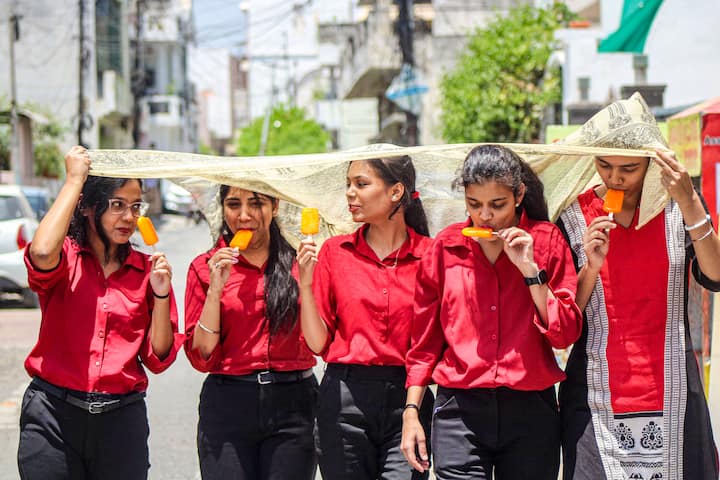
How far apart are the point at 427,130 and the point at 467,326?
24569 mm

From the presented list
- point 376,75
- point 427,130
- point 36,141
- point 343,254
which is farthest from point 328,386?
point 36,141

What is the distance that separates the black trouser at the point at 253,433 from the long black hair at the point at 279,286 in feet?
0.88

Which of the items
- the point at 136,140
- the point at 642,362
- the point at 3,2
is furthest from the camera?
the point at 136,140

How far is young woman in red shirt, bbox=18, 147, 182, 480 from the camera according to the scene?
3.71 meters

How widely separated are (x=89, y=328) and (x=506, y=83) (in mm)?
15980

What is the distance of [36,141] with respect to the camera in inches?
1335

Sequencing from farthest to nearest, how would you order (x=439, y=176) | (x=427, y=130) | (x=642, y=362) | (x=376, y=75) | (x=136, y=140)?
1. (x=136, y=140)
2. (x=376, y=75)
3. (x=427, y=130)
4. (x=439, y=176)
5. (x=642, y=362)

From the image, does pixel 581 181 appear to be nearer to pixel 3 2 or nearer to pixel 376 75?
pixel 376 75

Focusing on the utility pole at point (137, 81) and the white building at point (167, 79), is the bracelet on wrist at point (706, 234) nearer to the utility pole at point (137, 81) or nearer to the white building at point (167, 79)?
the utility pole at point (137, 81)

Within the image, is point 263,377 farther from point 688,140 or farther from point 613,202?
point 688,140

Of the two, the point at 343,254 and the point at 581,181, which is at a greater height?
the point at 581,181

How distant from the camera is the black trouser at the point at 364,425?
12.4ft

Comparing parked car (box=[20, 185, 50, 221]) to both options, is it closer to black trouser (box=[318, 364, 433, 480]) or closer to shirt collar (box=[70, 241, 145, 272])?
shirt collar (box=[70, 241, 145, 272])

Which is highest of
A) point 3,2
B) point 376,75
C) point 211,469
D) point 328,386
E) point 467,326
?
point 3,2
